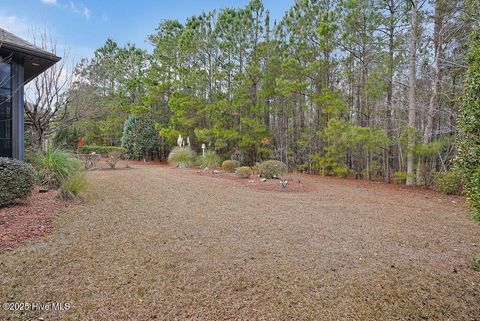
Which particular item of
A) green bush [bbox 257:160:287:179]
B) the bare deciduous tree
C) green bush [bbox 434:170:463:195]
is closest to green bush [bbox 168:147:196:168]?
green bush [bbox 257:160:287:179]

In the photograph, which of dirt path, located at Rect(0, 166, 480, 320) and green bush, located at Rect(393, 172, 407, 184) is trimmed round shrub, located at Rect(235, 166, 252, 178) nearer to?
dirt path, located at Rect(0, 166, 480, 320)

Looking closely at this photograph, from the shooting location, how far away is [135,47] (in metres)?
22.1

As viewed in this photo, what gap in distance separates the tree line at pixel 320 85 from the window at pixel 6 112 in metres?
4.37

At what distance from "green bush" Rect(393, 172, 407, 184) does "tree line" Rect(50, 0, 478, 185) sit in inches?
7.1

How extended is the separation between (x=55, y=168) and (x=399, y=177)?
1057 centimetres

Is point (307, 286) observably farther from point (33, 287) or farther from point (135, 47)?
point (135, 47)

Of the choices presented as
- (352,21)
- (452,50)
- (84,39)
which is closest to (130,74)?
(84,39)

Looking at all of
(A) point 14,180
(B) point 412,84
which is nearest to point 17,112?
(A) point 14,180

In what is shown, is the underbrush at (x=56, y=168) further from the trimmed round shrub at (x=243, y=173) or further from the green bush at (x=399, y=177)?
the green bush at (x=399, y=177)

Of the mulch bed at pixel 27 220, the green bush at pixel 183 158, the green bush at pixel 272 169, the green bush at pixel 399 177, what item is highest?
the green bush at pixel 183 158

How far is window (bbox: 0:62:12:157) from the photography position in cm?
587

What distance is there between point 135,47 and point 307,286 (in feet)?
80.3

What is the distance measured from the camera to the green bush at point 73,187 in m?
5.13

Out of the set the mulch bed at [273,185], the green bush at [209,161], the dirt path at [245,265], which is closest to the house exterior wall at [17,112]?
the dirt path at [245,265]
